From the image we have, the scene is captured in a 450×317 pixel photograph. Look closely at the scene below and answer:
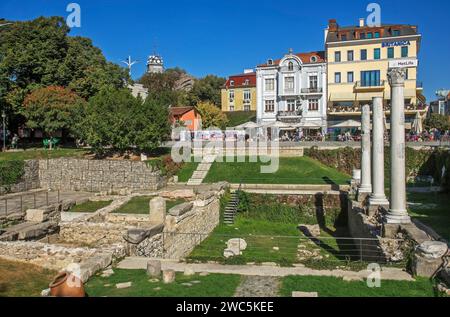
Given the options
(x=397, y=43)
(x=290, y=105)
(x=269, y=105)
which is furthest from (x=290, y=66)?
(x=397, y=43)

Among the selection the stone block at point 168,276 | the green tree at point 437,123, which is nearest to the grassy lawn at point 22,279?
the stone block at point 168,276

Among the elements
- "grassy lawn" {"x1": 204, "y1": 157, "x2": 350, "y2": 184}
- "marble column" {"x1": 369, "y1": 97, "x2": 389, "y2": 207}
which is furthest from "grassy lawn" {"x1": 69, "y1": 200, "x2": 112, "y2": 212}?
"marble column" {"x1": 369, "y1": 97, "x2": 389, "y2": 207}

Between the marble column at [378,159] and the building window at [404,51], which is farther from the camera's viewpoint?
the building window at [404,51]

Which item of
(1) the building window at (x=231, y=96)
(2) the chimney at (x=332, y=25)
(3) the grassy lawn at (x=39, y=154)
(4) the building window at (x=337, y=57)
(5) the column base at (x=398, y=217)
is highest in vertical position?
(2) the chimney at (x=332, y=25)

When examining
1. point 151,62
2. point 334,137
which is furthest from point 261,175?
point 151,62

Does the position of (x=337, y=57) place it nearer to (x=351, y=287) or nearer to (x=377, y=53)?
(x=377, y=53)

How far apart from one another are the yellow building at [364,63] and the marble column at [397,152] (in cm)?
3779

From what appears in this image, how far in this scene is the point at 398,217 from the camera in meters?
13.7

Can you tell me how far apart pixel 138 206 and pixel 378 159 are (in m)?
11.9

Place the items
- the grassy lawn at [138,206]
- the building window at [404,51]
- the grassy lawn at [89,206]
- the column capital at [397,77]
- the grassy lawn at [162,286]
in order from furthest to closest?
the building window at [404,51]
the grassy lawn at [89,206]
the grassy lawn at [138,206]
the column capital at [397,77]
the grassy lawn at [162,286]

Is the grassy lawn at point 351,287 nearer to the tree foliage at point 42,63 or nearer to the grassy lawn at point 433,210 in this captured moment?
the grassy lawn at point 433,210

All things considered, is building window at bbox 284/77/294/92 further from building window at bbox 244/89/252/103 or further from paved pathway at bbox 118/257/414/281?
paved pathway at bbox 118/257/414/281

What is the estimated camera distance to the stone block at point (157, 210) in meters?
16.7

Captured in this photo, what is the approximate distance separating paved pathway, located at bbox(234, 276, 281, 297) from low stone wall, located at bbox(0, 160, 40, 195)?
2380 centimetres
